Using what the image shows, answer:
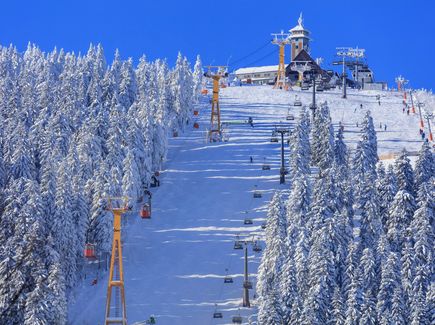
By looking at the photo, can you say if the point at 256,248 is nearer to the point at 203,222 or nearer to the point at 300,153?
the point at 203,222

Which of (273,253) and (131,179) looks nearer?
(273,253)

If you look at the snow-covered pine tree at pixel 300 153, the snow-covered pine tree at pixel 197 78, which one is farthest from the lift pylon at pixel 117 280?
the snow-covered pine tree at pixel 197 78

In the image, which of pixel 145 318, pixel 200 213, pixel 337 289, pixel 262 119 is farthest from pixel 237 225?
pixel 262 119

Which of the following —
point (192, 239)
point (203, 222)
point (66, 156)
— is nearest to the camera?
point (192, 239)

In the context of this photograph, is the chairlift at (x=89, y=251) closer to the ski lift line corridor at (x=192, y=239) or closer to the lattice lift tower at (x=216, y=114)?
the ski lift line corridor at (x=192, y=239)

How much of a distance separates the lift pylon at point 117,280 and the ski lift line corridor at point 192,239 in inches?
50.3

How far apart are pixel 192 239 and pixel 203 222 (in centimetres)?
386

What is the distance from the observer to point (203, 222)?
86375 mm

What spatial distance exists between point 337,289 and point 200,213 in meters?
27.1

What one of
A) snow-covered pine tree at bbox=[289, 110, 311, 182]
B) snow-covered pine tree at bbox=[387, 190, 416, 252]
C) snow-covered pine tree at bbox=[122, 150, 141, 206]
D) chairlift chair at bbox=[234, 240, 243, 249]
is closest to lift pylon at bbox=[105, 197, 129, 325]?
chairlift chair at bbox=[234, 240, 243, 249]

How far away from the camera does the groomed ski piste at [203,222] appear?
234ft

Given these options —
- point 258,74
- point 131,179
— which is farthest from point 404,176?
point 258,74

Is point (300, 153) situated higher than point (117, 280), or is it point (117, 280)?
point (300, 153)

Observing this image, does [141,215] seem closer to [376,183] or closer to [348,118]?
[376,183]
